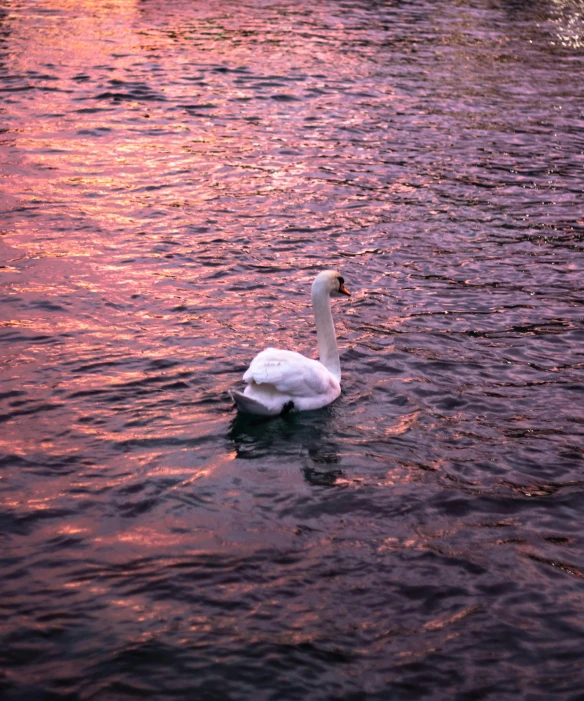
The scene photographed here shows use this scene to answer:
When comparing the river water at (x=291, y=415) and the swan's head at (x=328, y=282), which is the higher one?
the swan's head at (x=328, y=282)

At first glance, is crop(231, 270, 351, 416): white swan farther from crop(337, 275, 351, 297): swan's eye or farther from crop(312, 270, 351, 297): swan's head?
crop(337, 275, 351, 297): swan's eye

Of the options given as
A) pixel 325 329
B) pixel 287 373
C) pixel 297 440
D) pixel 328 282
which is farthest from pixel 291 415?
pixel 328 282

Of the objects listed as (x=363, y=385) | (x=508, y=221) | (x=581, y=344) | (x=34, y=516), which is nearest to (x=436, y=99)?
(x=508, y=221)

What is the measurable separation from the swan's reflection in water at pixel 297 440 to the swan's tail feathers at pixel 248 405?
7.7 inches

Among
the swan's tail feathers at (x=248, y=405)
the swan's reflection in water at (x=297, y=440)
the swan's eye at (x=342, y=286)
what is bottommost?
the swan's reflection in water at (x=297, y=440)

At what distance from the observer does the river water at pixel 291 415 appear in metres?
7.14

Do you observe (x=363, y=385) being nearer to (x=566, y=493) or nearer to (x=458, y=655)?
(x=566, y=493)

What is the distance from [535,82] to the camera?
26422 mm

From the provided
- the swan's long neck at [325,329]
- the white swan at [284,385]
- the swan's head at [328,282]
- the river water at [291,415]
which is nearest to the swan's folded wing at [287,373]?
the white swan at [284,385]

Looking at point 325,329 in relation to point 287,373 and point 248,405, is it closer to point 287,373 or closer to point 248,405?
point 287,373

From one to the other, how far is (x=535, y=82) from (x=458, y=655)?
22.0 meters

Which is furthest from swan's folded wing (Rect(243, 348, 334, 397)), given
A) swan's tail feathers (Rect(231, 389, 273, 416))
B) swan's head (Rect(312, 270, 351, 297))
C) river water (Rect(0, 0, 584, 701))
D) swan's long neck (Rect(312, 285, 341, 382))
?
swan's head (Rect(312, 270, 351, 297))

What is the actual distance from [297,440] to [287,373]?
2.25ft

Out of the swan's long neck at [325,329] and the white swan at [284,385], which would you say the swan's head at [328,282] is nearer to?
the swan's long neck at [325,329]
